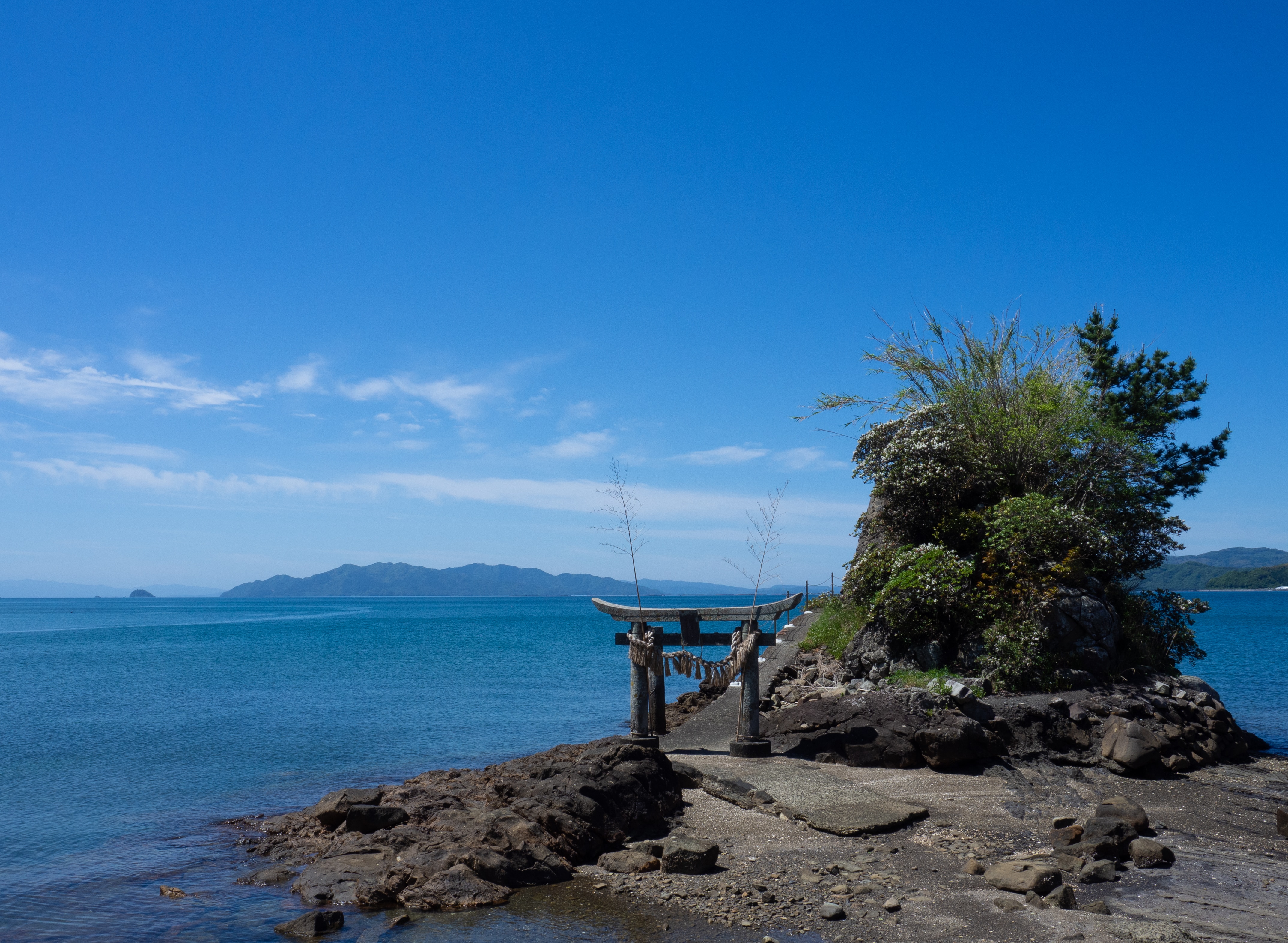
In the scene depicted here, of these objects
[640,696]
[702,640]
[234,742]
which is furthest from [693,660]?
[234,742]

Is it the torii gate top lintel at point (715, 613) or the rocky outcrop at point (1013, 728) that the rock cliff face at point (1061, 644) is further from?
the torii gate top lintel at point (715, 613)

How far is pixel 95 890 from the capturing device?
9.91 meters

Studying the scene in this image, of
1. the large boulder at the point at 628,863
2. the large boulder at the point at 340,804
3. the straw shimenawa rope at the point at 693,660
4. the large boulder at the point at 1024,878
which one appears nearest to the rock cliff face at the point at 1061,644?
the straw shimenawa rope at the point at 693,660

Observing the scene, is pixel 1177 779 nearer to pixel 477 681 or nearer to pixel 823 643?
pixel 823 643

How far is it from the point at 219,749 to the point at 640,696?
11.5 meters

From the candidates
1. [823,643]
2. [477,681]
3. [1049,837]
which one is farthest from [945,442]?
[477,681]

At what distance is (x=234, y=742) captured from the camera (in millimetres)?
20516

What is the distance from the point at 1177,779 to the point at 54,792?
18.6m

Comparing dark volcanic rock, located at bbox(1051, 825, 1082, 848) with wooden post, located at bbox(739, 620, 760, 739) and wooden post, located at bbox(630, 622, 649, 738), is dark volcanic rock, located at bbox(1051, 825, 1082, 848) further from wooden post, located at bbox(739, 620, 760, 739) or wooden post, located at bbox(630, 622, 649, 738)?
wooden post, located at bbox(630, 622, 649, 738)

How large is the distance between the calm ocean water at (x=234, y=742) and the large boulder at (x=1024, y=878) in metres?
3.49

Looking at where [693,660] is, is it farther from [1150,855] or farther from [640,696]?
[1150,855]

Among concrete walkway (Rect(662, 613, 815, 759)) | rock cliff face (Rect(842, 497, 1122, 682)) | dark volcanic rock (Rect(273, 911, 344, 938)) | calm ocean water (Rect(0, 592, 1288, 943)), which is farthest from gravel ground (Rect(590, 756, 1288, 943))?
rock cliff face (Rect(842, 497, 1122, 682))

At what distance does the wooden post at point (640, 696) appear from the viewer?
13.8 metres

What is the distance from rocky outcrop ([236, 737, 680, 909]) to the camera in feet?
28.4
